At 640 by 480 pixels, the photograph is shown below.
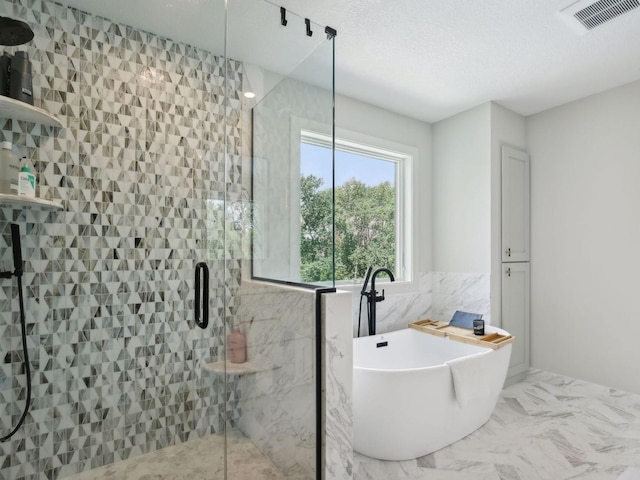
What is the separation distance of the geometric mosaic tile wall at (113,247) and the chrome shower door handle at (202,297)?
0.15 ft

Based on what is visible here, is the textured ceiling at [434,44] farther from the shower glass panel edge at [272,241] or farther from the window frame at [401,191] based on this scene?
the window frame at [401,191]

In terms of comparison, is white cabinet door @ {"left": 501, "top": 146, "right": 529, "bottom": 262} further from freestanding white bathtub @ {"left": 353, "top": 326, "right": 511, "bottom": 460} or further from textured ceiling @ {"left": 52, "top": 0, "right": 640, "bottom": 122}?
freestanding white bathtub @ {"left": 353, "top": 326, "right": 511, "bottom": 460}

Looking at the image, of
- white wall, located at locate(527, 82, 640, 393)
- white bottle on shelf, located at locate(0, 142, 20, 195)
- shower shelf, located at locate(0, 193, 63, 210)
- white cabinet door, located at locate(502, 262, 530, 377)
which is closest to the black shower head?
white bottle on shelf, located at locate(0, 142, 20, 195)

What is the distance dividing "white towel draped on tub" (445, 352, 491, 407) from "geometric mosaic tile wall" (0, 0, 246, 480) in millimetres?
1323

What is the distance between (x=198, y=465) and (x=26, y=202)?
4.82ft

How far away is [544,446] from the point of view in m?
2.21

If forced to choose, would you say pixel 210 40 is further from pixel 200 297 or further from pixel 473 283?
pixel 473 283

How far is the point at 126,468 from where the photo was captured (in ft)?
5.68

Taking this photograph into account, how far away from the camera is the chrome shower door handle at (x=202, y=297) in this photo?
1782mm

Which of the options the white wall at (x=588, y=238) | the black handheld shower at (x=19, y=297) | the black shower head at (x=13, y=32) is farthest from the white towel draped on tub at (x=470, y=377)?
the black shower head at (x=13, y=32)

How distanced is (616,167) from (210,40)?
127 inches

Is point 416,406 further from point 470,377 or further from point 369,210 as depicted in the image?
point 369,210

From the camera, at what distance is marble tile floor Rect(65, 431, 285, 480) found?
5.65 ft

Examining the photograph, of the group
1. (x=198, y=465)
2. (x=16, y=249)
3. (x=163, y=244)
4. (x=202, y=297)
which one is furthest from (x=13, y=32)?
(x=198, y=465)
